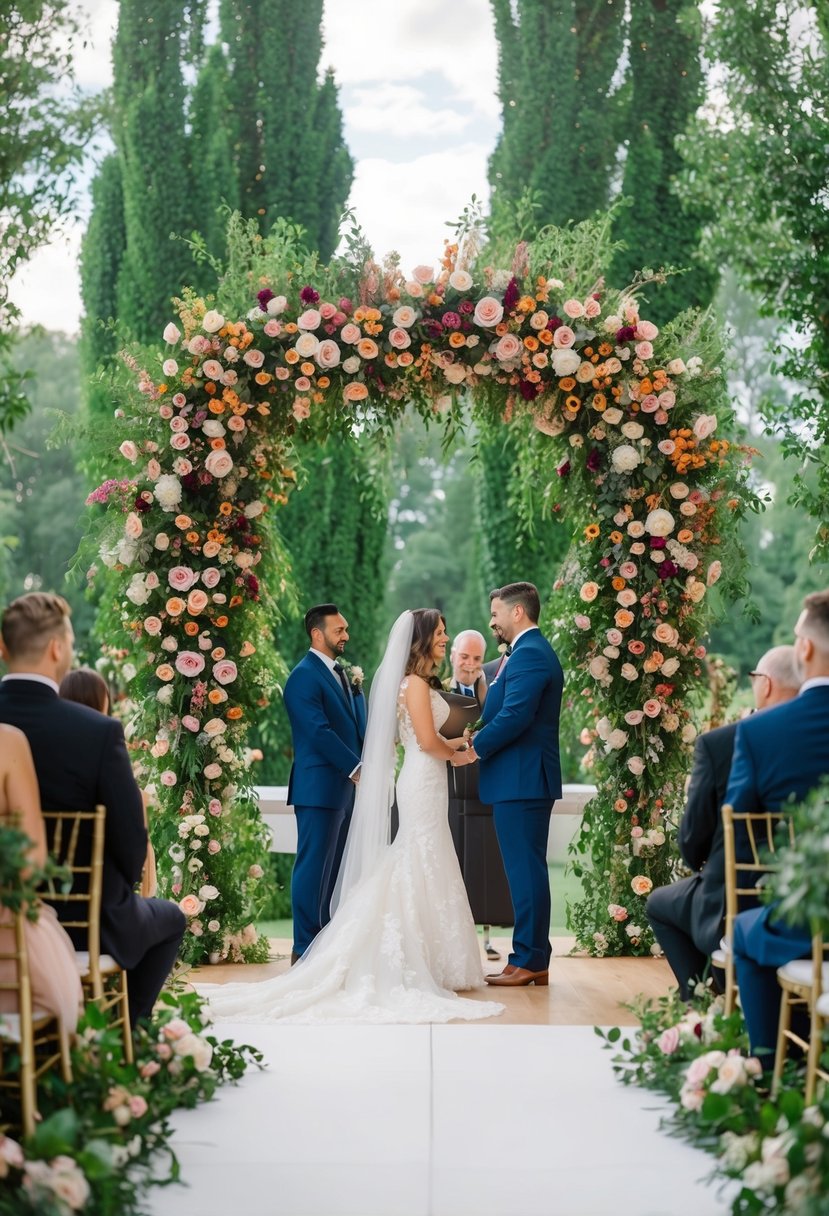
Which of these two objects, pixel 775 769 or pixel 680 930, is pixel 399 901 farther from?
pixel 775 769

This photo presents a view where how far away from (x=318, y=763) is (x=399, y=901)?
3.23 feet

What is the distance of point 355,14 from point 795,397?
44.2 feet

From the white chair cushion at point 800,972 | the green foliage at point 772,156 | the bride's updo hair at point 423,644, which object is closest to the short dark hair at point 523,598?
the bride's updo hair at point 423,644

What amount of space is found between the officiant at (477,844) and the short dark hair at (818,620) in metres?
3.72

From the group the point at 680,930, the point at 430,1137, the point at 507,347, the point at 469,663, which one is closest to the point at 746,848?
the point at 680,930

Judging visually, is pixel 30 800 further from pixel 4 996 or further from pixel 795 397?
pixel 795 397

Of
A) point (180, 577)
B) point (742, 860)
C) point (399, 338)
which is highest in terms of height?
point (399, 338)

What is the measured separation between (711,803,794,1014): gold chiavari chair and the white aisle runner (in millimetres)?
515

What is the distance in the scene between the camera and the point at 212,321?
7023 mm

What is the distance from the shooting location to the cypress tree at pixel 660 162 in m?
14.7

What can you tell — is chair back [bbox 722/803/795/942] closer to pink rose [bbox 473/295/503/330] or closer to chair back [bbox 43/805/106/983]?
chair back [bbox 43/805/106/983]

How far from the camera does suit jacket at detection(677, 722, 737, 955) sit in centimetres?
467

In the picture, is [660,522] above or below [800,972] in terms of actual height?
above

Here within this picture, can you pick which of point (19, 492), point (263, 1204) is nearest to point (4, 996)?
point (263, 1204)
